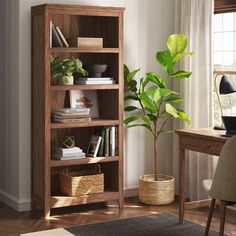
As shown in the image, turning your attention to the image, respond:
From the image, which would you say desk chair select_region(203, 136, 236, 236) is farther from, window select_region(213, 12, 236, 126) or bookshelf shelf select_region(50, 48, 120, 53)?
bookshelf shelf select_region(50, 48, 120, 53)

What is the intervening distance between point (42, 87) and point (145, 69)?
1348 mm

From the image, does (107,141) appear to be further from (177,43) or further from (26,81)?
(177,43)

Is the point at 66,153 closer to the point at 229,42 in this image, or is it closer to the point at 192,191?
the point at 192,191

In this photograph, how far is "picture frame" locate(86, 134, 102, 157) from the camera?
18.9 feet

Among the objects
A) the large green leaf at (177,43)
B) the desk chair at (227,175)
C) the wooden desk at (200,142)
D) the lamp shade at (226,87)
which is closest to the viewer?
the desk chair at (227,175)

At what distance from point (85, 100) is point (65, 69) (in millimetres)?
481

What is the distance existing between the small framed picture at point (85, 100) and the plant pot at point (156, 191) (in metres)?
0.85

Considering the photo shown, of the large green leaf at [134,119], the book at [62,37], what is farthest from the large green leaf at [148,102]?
the book at [62,37]

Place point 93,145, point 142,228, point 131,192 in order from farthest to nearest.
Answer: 1. point 131,192
2. point 93,145
3. point 142,228

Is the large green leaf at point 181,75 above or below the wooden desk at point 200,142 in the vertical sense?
above

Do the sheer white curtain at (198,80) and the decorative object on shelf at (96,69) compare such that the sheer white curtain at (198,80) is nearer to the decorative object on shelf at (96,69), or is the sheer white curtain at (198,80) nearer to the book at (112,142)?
the book at (112,142)

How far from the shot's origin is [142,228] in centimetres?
513

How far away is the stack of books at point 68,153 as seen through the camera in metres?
5.52

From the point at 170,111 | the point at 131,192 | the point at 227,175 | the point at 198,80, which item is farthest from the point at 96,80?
the point at 227,175
